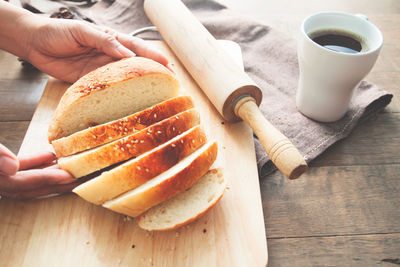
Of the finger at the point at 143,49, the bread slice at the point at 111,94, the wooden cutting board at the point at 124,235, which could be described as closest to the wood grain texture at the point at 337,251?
the wooden cutting board at the point at 124,235

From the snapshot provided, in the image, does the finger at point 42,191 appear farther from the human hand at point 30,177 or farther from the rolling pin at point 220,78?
the rolling pin at point 220,78

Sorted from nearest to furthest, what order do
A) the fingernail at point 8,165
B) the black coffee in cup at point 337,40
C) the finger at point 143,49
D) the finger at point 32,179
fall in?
the fingernail at point 8,165 < the finger at point 32,179 < the black coffee in cup at point 337,40 < the finger at point 143,49

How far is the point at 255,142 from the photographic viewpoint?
199cm

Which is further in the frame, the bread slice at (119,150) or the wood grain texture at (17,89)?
the wood grain texture at (17,89)

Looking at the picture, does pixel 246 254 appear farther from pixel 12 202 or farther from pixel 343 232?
pixel 12 202

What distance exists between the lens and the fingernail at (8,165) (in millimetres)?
1457

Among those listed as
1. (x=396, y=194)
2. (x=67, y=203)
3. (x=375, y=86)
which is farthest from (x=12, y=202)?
(x=375, y=86)

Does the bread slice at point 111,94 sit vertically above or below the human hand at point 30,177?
above

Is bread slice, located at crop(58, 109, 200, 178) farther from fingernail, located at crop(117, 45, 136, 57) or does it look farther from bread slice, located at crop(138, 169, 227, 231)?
fingernail, located at crop(117, 45, 136, 57)

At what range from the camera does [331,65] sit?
174 centimetres

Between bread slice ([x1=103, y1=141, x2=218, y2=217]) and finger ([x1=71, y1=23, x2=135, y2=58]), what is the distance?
2.81ft

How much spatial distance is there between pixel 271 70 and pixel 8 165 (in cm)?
175

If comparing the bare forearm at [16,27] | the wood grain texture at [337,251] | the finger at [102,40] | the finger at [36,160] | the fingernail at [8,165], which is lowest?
the wood grain texture at [337,251]

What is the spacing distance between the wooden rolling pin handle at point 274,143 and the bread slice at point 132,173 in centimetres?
42
